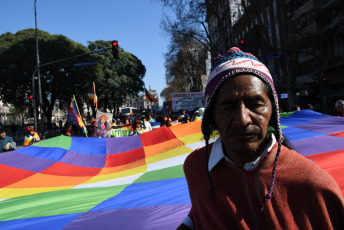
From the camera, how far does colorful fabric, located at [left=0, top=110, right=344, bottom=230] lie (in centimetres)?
271

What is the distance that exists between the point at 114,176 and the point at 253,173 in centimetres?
370

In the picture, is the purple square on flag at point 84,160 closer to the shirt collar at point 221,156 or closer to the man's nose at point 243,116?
the shirt collar at point 221,156

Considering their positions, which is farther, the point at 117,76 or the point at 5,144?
the point at 117,76

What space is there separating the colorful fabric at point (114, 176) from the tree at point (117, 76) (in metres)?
38.9

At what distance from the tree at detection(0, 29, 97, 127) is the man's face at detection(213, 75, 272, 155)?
35196 millimetres

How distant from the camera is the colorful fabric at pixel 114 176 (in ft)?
8.89

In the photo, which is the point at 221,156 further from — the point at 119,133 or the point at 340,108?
the point at 119,133

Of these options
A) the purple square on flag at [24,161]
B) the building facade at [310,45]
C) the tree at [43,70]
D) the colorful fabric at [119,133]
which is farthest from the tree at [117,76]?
the purple square on flag at [24,161]

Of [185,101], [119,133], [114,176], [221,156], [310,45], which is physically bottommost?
[114,176]

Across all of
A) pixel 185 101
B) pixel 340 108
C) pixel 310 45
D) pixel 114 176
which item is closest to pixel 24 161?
pixel 114 176

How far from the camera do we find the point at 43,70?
34688 mm

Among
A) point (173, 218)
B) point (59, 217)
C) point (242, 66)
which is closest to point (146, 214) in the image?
point (173, 218)

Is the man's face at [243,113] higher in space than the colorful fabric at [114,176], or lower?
higher

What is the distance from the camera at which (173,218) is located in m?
2.49
